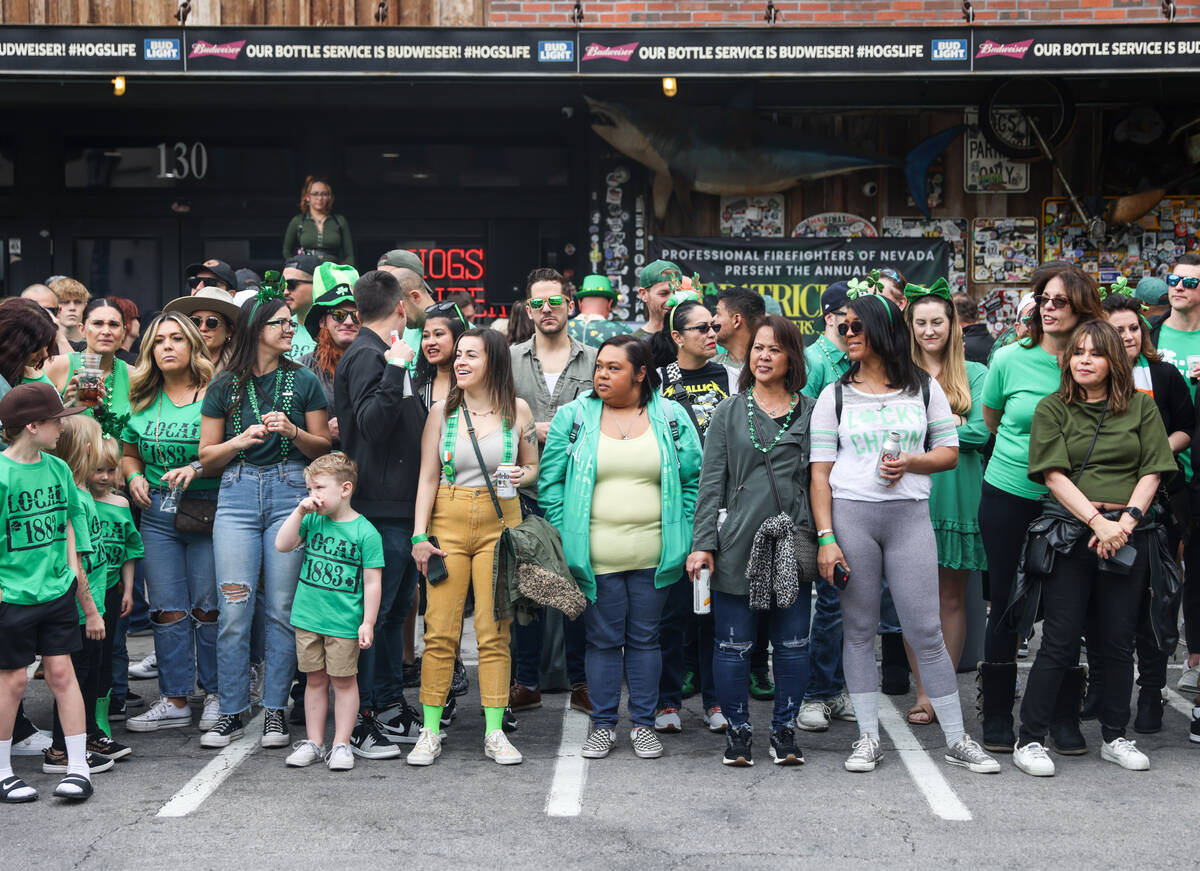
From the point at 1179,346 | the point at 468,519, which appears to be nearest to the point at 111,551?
the point at 468,519

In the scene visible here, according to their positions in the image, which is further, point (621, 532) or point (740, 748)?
point (621, 532)

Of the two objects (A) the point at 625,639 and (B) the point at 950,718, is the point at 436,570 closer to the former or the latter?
(A) the point at 625,639

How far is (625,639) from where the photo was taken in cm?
614

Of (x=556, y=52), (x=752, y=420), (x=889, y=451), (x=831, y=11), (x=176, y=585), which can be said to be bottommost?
(x=176, y=585)

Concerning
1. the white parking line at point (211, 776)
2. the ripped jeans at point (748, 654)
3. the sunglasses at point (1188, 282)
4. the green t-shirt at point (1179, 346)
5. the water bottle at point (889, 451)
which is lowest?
the white parking line at point (211, 776)

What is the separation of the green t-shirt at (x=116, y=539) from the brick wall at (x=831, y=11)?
6449 mm

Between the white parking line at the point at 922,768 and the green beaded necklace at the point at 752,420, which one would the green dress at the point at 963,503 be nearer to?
the white parking line at the point at 922,768

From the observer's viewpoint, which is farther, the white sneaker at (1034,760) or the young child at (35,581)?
the white sneaker at (1034,760)

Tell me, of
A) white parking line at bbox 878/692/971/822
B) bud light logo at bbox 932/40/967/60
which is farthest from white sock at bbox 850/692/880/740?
bud light logo at bbox 932/40/967/60

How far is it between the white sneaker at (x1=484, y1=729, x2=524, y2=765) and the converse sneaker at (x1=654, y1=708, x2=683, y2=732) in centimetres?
76

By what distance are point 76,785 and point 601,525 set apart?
2.35 m

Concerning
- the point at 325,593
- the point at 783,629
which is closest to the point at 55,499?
the point at 325,593

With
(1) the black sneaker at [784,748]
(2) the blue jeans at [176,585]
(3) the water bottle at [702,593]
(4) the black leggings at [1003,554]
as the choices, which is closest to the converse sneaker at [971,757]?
(4) the black leggings at [1003,554]

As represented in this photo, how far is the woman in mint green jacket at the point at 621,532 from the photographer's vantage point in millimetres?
6055
